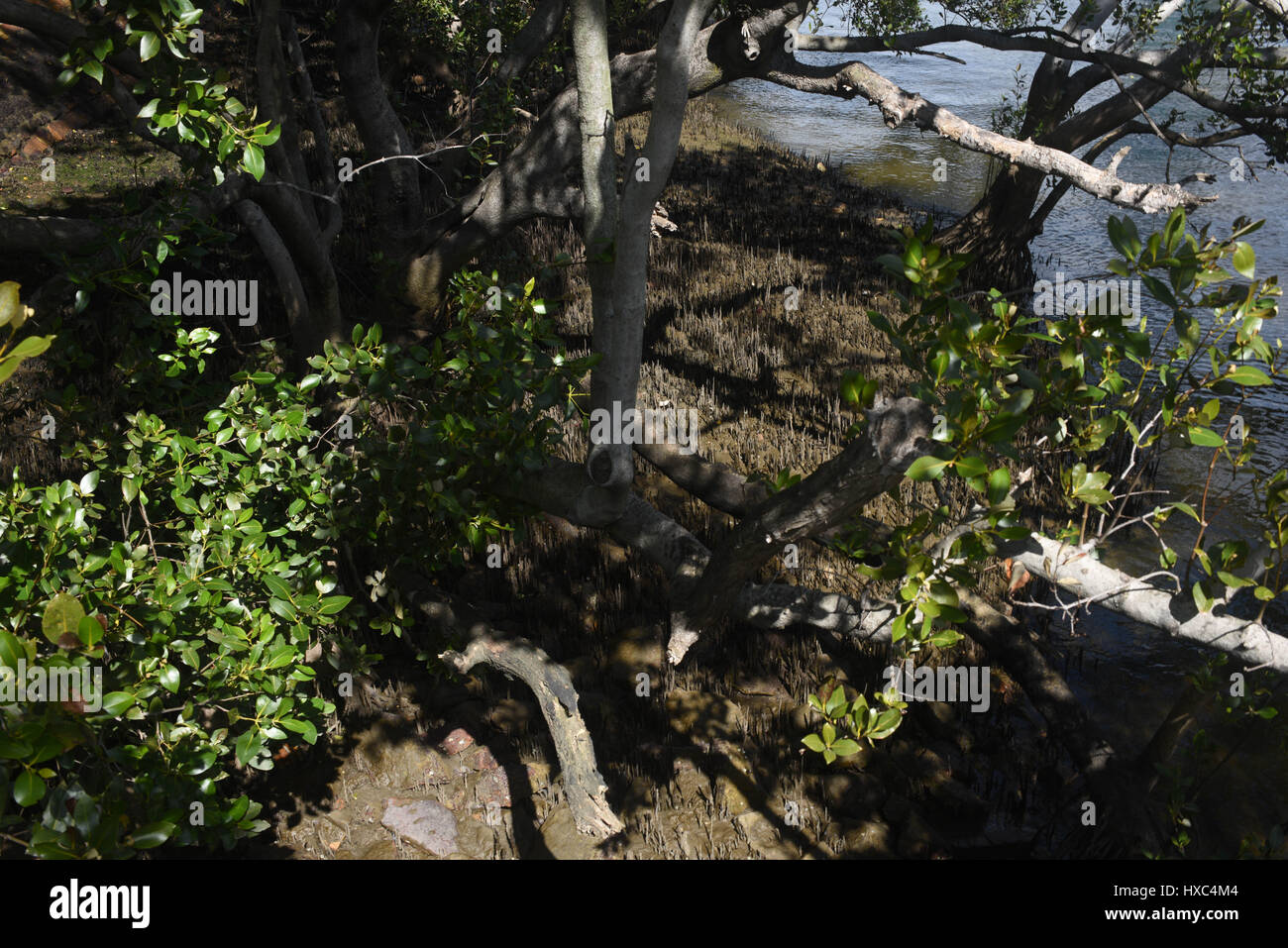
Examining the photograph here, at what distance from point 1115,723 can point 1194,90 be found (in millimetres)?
4311

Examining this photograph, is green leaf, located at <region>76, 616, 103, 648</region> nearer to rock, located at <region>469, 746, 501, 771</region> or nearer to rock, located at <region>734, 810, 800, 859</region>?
rock, located at <region>469, 746, 501, 771</region>

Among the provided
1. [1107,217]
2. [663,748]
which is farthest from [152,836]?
[1107,217]

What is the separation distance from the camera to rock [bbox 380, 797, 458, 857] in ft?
12.6

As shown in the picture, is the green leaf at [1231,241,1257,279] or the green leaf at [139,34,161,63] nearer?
the green leaf at [1231,241,1257,279]

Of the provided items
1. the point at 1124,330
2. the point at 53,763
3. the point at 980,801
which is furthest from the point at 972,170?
the point at 53,763

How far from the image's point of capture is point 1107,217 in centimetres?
436

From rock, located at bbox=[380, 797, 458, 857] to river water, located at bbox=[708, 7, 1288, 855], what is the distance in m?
3.16

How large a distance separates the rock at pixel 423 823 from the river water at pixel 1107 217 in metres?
3.16

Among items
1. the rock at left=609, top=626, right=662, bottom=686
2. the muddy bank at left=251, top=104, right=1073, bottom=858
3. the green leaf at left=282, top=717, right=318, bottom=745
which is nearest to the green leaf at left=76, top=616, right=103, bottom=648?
the green leaf at left=282, top=717, right=318, bottom=745

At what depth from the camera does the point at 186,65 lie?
3.13 metres

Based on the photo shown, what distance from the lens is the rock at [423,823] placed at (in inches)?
151
